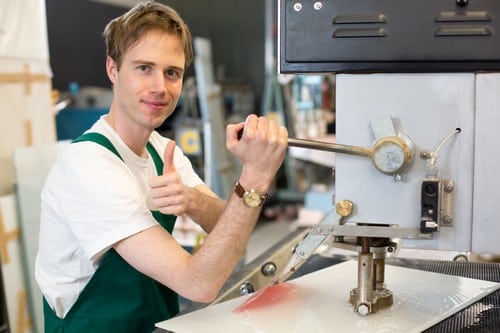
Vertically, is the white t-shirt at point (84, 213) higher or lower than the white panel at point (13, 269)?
higher

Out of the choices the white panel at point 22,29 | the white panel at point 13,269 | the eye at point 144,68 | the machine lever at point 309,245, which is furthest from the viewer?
the white panel at point 22,29

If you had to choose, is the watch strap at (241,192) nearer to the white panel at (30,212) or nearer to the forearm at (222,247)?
the forearm at (222,247)

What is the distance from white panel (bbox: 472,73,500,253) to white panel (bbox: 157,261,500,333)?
216 millimetres

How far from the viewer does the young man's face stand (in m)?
1.22

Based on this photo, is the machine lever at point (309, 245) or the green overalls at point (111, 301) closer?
the machine lever at point (309, 245)

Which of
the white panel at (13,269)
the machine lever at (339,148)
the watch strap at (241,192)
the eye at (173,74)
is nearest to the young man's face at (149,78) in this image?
the eye at (173,74)

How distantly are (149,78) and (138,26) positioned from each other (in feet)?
0.37

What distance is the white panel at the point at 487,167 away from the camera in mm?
921

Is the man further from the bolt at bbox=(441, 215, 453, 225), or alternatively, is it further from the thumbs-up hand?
the bolt at bbox=(441, 215, 453, 225)

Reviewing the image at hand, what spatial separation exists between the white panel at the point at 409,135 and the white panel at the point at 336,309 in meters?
0.18

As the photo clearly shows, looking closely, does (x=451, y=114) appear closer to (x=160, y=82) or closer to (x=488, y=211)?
(x=488, y=211)

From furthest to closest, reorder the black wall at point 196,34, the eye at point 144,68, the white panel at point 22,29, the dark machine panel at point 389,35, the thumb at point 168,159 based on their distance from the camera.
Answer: the black wall at point 196,34
the white panel at point 22,29
the eye at point 144,68
the thumb at point 168,159
the dark machine panel at point 389,35

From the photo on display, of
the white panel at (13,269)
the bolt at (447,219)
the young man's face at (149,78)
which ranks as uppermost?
the young man's face at (149,78)

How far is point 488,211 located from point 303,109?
382 centimetres
